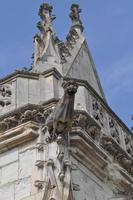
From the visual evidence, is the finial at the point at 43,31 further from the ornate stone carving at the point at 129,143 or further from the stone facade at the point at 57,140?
the ornate stone carving at the point at 129,143

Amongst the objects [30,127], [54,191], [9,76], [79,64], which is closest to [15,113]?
[30,127]

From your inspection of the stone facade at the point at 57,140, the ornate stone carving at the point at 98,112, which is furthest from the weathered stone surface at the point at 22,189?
the ornate stone carving at the point at 98,112

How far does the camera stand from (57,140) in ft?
18.3

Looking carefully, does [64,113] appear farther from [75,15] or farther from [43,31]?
[75,15]

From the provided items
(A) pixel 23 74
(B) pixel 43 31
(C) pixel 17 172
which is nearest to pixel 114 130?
(A) pixel 23 74

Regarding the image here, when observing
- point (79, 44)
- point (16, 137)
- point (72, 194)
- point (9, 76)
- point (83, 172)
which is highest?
point (79, 44)

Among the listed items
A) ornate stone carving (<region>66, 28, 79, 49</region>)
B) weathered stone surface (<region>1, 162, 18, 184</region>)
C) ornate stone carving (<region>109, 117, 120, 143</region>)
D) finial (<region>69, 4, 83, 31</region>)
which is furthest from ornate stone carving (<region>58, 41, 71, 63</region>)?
weathered stone surface (<region>1, 162, 18, 184</region>)

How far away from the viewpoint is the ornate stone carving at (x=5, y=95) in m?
6.39

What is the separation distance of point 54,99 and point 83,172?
0.82m

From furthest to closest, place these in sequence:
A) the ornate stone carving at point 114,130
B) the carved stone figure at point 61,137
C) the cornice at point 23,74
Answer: the ornate stone carving at point 114,130 < the cornice at point 23,74 < the carved stone figure at point 61,137

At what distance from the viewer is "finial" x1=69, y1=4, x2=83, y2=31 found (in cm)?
931

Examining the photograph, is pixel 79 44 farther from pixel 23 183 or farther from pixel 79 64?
pixel 23 183

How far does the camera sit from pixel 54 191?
17.0 feet

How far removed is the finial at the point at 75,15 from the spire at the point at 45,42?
1096mm
